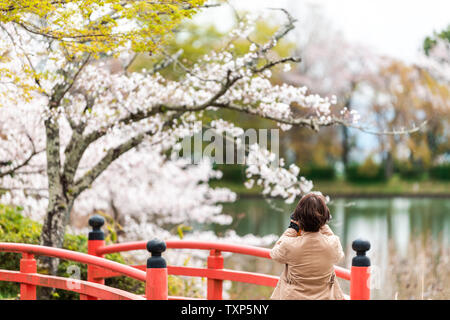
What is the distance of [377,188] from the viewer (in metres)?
37.6

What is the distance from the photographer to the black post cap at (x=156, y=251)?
4.23 meters

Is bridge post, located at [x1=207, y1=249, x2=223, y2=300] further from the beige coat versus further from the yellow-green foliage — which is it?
the yellow-green foliage

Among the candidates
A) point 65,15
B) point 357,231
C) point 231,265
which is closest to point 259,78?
point 65,15

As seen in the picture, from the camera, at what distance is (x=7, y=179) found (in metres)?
10.8

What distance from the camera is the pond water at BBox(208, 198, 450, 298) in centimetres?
1748

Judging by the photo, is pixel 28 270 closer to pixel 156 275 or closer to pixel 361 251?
pixel 156 275

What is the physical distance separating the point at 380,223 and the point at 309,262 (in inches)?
835

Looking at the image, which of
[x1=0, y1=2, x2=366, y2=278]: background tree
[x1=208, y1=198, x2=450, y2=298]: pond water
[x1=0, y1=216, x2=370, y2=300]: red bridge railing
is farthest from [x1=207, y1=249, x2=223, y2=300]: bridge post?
[x1=208, y1=198, x2=450, y2=298]: pond water

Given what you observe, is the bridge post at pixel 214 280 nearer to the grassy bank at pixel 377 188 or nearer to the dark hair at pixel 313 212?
the dark hair at pixel 313 212

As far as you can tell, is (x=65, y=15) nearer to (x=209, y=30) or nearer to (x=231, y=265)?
(x=231, y=265)

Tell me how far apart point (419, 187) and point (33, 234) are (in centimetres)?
3279

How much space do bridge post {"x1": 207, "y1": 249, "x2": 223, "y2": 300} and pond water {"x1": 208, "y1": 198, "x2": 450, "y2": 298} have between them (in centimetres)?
704

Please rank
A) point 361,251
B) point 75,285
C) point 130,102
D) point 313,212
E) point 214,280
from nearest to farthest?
1. point 313,212
2. point 361,251
3. point 75,285
4. point 214,280
5. point 130,102

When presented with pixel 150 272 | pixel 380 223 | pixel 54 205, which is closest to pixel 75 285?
pixel 150 272
